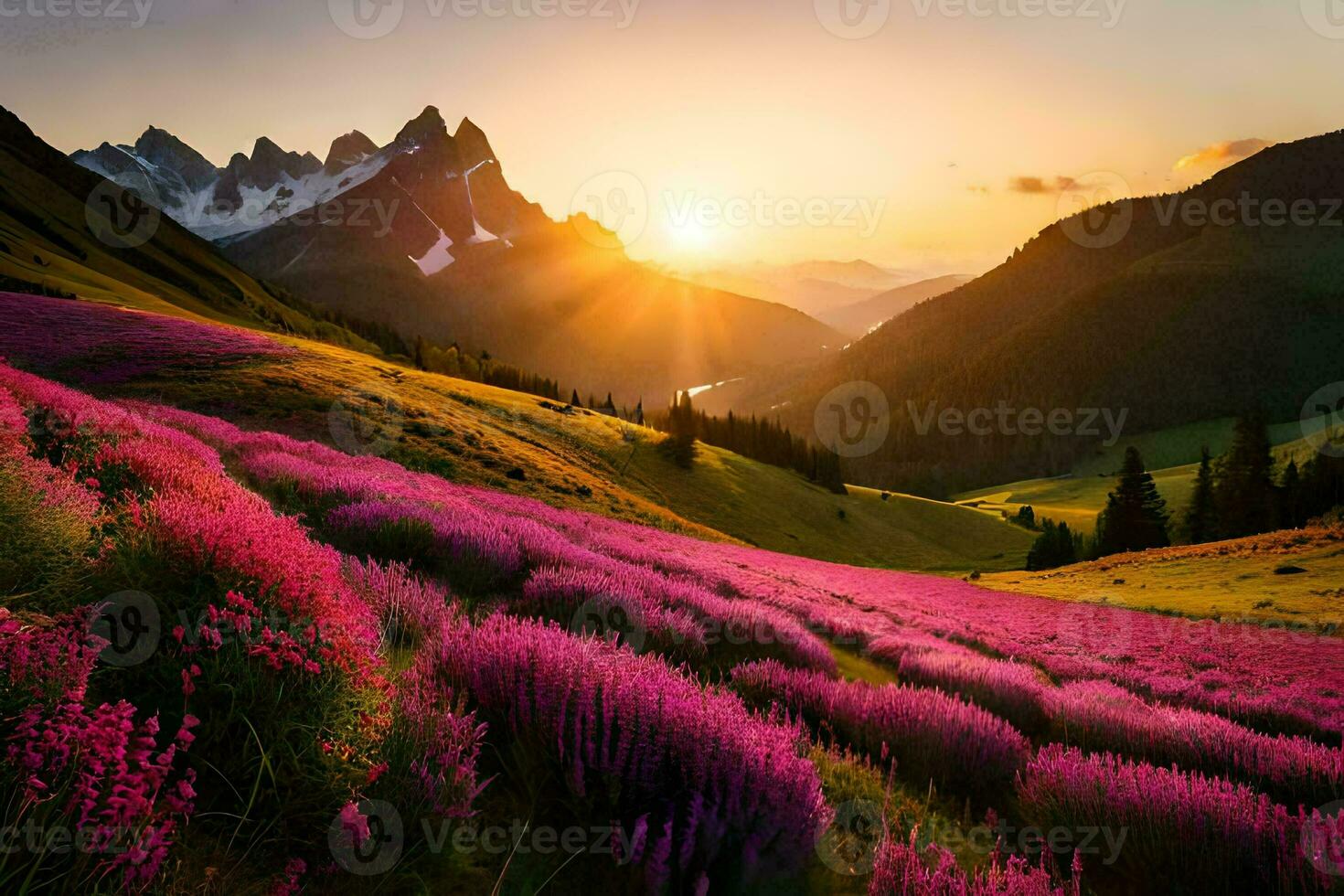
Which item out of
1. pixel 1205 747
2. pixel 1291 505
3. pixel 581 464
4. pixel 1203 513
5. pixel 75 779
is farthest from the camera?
pixel 1203 513

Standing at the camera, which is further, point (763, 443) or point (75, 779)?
point (763, 443)

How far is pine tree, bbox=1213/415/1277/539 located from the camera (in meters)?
60.6

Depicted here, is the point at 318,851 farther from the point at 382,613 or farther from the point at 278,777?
the point at 382,613

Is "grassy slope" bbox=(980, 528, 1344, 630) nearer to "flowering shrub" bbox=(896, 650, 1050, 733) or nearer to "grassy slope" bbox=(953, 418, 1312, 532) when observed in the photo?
"flowering shrub" bbox=(896, 650, 1050, 733)

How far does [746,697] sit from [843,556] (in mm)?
68179

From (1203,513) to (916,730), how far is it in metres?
87.3

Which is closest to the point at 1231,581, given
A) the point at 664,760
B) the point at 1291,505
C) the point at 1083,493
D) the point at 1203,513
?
the point at 664,760

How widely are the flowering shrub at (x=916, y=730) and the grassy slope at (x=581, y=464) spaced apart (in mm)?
27758

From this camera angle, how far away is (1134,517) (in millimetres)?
69375

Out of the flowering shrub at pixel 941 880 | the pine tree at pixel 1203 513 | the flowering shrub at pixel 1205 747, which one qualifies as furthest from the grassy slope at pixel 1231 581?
the pine tree at pixel 1203 513

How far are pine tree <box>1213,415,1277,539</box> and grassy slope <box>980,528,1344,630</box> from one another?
106 feet

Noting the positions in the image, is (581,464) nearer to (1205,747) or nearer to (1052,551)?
(1205,747)

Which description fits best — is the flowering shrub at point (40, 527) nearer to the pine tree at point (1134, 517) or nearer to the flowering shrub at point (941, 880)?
the flowering shrub at point (941, 880)

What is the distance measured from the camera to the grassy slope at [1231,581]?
2234cm
